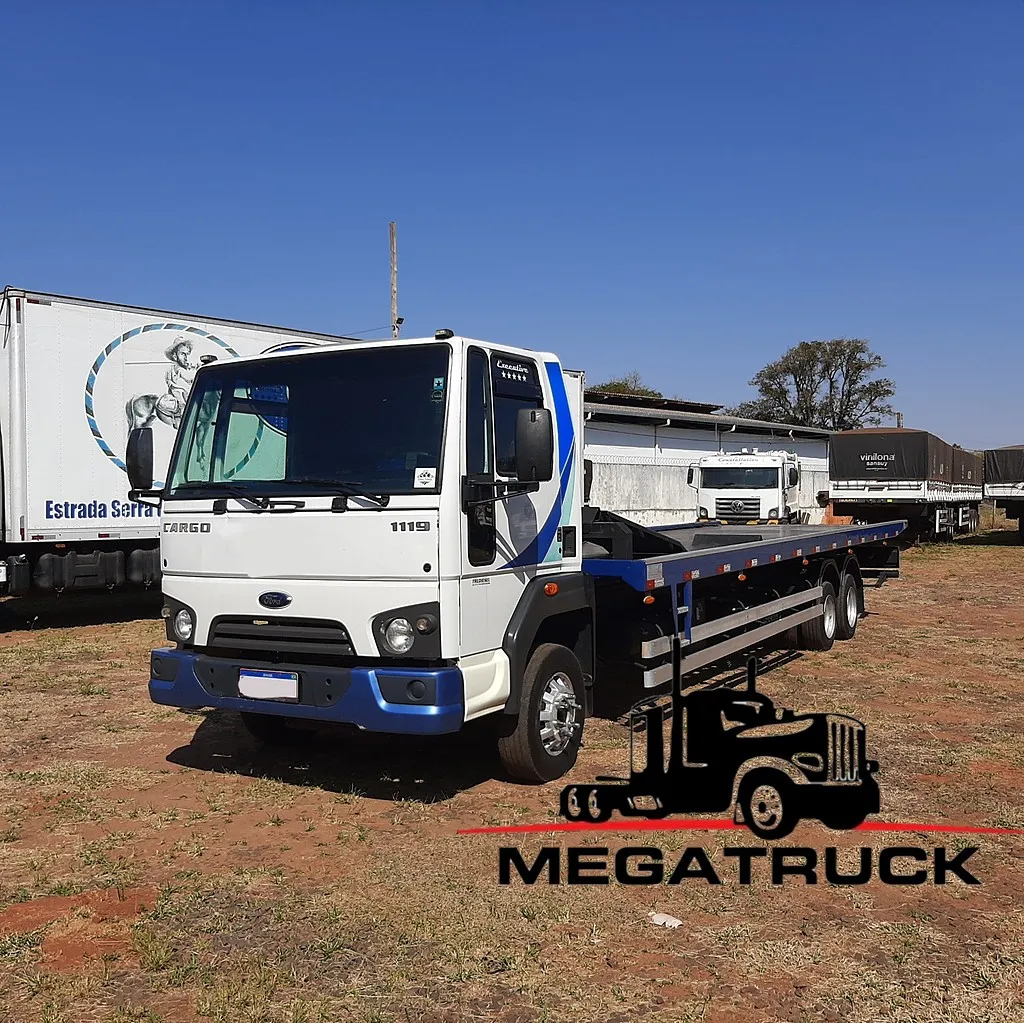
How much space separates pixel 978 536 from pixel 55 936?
35.6m

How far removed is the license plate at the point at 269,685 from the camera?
5172 millimetres

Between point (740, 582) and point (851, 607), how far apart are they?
133 inches

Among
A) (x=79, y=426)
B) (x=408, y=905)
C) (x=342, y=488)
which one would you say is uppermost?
(x=79, y=426)

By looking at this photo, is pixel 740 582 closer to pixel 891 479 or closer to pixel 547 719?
pixel 547 719

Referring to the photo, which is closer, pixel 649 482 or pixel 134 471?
pixel 134 471

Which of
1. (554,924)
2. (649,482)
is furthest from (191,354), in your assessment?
(649,482)

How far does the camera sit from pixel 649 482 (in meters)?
31.3

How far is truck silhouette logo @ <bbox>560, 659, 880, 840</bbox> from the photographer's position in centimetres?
551

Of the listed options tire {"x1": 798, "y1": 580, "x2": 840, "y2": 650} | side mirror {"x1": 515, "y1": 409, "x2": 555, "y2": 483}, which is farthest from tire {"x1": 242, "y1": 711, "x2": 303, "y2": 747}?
tire {"x1": 798, "y1": 580, "x2": 840, "y2": 650}

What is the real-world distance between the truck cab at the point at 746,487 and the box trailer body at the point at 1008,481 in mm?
11556

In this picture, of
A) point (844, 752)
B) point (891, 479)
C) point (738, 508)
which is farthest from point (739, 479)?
point (844, 752)

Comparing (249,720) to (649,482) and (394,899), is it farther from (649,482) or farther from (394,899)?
(649,482)

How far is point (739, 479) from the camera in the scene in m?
21.3

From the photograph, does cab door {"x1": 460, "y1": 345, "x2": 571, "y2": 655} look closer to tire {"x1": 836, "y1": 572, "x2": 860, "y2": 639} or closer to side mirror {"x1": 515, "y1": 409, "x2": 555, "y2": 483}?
side mirror {"x1": 515, "y1": 409, "x2": 555, "y2": 483}
